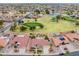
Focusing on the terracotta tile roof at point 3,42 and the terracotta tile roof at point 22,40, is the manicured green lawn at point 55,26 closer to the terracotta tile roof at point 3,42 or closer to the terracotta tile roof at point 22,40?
the terracotta tile roof at point 22,40

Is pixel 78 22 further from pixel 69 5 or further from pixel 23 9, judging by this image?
pixel 23 9

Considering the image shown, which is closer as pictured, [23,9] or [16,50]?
[16,50]

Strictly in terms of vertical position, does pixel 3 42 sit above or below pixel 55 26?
below

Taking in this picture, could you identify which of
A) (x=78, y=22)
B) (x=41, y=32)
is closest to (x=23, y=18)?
(x=41, y=32)

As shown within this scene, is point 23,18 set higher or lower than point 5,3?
lower

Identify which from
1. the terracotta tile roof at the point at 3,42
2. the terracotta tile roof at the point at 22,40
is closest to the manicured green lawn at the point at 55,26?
the terracotta tile roof at the point at 22,40

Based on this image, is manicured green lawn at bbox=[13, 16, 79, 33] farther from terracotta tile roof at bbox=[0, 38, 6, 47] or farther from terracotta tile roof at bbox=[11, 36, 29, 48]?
terracotta tile roof at bbox=[0, 38, 6, 47]

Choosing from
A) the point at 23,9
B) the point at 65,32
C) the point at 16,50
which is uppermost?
the point at 23,9

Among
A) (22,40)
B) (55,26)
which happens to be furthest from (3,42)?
(55,26)

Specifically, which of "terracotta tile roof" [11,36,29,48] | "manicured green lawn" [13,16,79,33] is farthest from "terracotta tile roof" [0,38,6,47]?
"manicured green lawn" [13,16,79,33]

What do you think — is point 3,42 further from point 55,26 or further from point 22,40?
point 55,26

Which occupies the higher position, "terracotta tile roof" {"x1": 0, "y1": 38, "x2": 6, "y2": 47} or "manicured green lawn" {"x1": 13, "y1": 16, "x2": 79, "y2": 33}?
"manicured green lawn" {"x1": 13, "y1": 16, "x2": 79, "y2": 33}
